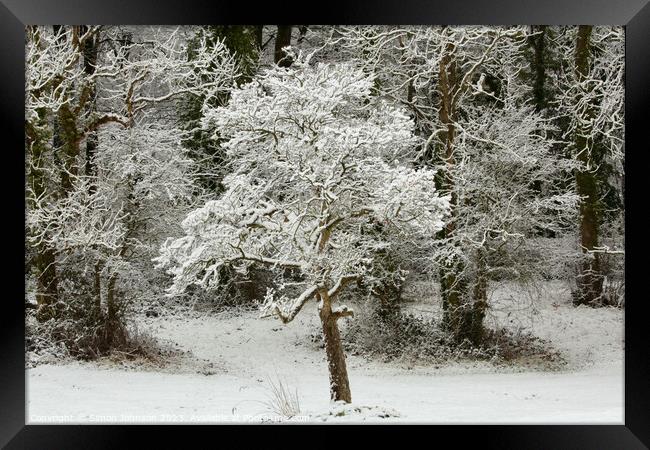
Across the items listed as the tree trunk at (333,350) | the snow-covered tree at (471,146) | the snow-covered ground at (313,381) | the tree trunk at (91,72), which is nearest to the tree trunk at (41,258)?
the tree trunk at (91,72)

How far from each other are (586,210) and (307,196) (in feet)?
14.6

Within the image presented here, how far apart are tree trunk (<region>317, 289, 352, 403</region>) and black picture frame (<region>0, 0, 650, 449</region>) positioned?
1372mm

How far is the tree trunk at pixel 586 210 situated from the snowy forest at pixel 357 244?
0.09ft

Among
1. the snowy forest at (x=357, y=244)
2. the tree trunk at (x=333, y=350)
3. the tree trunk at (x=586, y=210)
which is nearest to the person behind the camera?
the tree trunk at (x=333, y=350)

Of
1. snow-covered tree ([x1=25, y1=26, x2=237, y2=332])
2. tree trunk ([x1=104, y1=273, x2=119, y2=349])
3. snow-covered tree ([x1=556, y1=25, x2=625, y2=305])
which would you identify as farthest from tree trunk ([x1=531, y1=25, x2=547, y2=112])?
tree trunk ([x1=104, y1=273, x2=119, y2=349])

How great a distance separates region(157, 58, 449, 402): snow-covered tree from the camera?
5535 millimetres

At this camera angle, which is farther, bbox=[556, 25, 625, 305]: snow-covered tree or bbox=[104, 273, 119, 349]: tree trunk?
bbox=[556, 25, 625, 305]: snow-covered tree

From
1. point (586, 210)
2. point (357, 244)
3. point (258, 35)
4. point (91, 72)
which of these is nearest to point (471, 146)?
point (586, 210)

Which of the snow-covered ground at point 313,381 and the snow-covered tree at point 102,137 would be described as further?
the snow-covered tree at point 102,137

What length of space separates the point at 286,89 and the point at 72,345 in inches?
165

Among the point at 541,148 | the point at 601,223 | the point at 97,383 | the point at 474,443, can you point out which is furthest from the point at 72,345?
the point at 601,223

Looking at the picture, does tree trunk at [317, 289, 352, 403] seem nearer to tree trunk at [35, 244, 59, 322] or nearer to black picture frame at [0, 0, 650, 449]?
black picture frame at [0, 0, 650, 449]

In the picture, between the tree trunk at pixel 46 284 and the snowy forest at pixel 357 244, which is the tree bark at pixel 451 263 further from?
the tree trunk at pixel 46 284

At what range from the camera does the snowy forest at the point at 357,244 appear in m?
7.43
